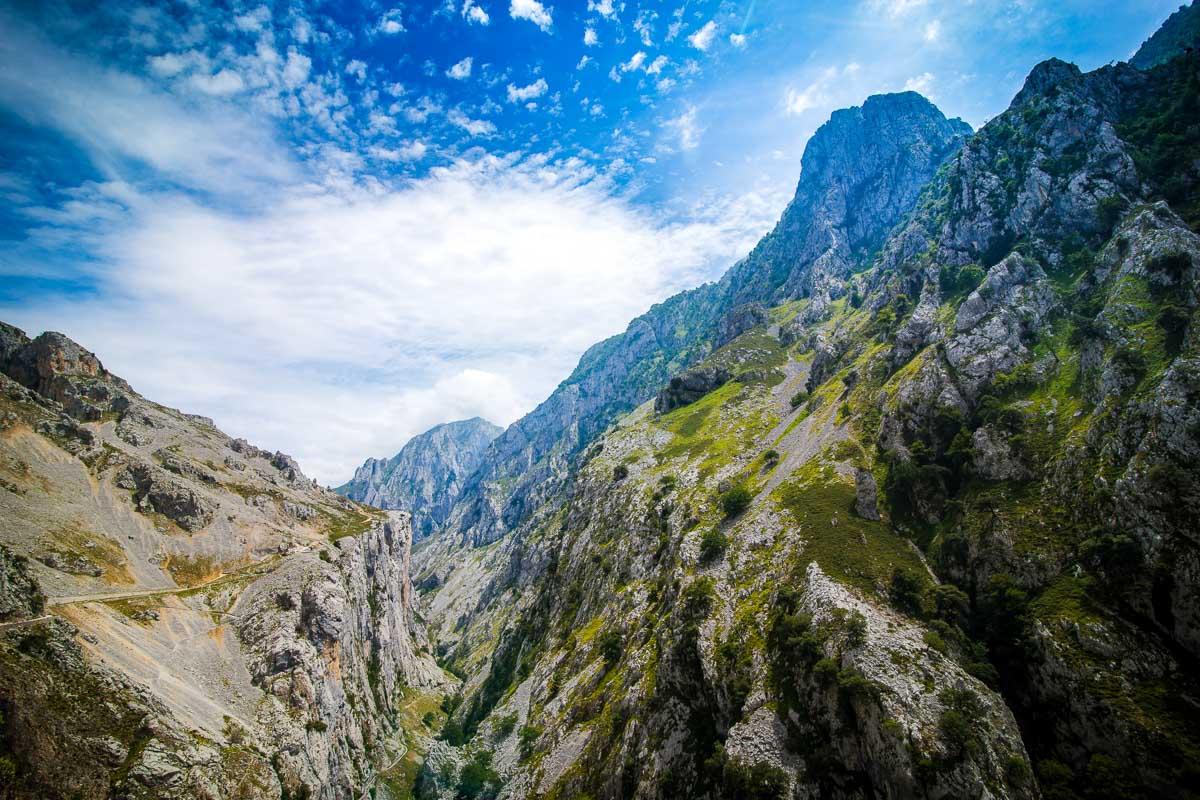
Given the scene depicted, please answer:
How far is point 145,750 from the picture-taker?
5753 centimetres

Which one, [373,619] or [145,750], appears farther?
[373,619]

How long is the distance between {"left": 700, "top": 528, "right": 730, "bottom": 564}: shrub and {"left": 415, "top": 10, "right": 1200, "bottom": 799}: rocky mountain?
1.54ft

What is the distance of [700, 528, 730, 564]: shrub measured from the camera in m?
89.6

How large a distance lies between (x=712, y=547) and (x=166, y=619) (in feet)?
313

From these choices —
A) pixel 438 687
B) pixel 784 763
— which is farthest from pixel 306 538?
pixel 784 763

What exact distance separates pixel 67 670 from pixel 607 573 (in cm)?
9557

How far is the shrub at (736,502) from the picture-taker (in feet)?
325

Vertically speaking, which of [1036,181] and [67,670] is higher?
[1036,181]

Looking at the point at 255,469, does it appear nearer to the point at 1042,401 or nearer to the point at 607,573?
the point at 607,573

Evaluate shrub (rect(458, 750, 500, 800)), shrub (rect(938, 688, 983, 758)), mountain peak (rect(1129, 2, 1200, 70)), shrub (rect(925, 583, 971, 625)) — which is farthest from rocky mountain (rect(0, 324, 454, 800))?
mountain peak (rect(1129, 2, 1200, 70))

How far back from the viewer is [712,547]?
9000 cm

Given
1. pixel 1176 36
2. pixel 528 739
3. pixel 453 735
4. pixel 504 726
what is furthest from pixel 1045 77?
pixel 453 735

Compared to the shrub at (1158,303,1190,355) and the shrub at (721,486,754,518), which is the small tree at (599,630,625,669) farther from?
the shrub at (1158,303,1190,355)

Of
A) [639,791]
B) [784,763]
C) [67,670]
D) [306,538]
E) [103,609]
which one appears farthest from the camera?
[306,538]
